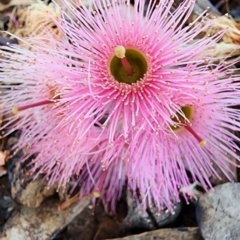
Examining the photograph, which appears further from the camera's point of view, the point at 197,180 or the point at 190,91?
the point at 197,180

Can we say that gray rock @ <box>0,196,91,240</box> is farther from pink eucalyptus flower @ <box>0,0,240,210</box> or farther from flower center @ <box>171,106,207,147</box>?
flower center @ <box>171,106,207,147</box>

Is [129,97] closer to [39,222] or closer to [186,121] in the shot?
[186,121]

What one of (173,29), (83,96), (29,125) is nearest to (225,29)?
(173,29)

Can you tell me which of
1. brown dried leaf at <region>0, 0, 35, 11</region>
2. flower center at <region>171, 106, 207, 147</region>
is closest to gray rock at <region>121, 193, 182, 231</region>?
flower center at <region>171, 106, 207, 147</region>

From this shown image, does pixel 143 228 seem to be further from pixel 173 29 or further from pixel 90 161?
pixel 173 29

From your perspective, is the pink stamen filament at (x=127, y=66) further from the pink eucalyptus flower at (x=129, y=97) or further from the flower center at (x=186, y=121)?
the flower center at (x=186, y=121)

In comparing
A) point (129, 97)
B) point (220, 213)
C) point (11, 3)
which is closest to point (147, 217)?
point (220, 213)

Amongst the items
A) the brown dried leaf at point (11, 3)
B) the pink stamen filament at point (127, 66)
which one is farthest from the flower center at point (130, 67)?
the brown dried leaf at point (11, 3)
